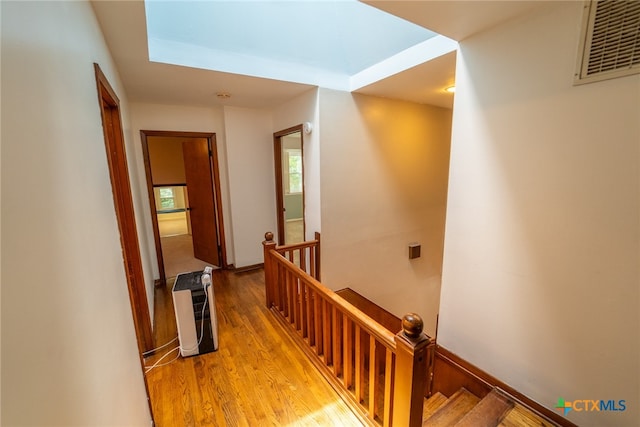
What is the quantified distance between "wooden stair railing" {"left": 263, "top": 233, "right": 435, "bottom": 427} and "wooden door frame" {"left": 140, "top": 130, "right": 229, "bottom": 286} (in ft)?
4.53

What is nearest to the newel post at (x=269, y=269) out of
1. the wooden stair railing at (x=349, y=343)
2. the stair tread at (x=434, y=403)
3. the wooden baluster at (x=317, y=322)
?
the wooden stair railing at (x=349, y=343)

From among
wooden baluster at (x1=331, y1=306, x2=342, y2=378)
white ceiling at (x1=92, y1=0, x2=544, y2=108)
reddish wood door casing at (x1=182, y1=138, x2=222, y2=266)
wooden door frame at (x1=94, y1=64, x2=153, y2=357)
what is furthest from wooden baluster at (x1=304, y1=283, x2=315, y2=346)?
reddish wood door casing at (x1=182, y1=138, x2=222, y2=266)

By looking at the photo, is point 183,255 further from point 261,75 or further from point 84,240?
point 84,240

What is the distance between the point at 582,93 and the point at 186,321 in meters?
2.75

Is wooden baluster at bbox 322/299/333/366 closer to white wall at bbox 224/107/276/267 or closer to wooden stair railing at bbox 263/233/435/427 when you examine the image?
wooden stair railing at bbox 263/233/435/427

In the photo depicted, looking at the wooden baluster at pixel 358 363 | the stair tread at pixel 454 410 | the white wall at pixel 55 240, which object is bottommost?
the stair tread at pixel 454 410

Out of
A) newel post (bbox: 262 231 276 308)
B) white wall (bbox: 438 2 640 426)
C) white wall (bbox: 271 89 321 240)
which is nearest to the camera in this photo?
white wall (bbox: 438 2 640 426)

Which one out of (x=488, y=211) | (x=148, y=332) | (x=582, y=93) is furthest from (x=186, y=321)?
(x=582, y=93)

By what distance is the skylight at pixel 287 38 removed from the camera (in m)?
2.01

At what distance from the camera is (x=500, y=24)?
4.69 ft

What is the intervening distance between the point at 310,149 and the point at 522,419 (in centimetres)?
266

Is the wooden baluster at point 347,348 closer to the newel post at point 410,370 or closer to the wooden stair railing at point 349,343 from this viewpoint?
the wooden stair railing at point 349,343

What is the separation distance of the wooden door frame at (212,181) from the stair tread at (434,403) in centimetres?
292

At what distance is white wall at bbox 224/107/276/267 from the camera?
3475 mm
